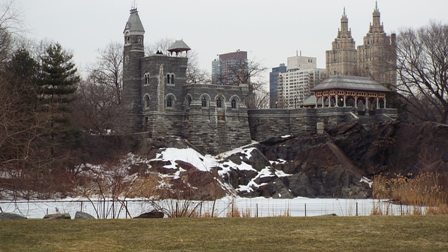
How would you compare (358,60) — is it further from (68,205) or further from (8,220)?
(8,220)

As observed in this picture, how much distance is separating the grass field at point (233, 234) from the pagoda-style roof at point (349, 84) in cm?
4058

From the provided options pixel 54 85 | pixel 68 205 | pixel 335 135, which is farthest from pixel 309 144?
pixel 68 205

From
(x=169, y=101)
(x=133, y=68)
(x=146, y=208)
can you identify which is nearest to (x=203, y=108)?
(x=169, y=101)

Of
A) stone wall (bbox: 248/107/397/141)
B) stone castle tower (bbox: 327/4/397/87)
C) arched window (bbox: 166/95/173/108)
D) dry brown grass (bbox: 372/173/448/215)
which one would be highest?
stone castle tower (bbox: 327/4/397/87)

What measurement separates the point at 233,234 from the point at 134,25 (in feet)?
140

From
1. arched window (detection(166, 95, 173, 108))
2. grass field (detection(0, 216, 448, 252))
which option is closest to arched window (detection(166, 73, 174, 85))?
arched window (detection(166, 95, 173, 108))

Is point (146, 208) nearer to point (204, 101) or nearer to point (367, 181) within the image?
point (367, 181)

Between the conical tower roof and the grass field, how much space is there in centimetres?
3929

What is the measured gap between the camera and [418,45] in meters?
60.3

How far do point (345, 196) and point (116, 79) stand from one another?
31872 millimetres

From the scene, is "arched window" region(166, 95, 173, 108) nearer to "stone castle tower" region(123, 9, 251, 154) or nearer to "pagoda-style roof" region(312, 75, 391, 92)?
"stone castle tower" region(123, 9, 251, 154)

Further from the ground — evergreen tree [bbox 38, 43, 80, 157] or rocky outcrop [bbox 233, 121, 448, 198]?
evergreen tree [bbox 38, 43, 80, 157]

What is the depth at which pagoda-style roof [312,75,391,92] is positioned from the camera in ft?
194

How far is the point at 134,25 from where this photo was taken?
56438 mm
